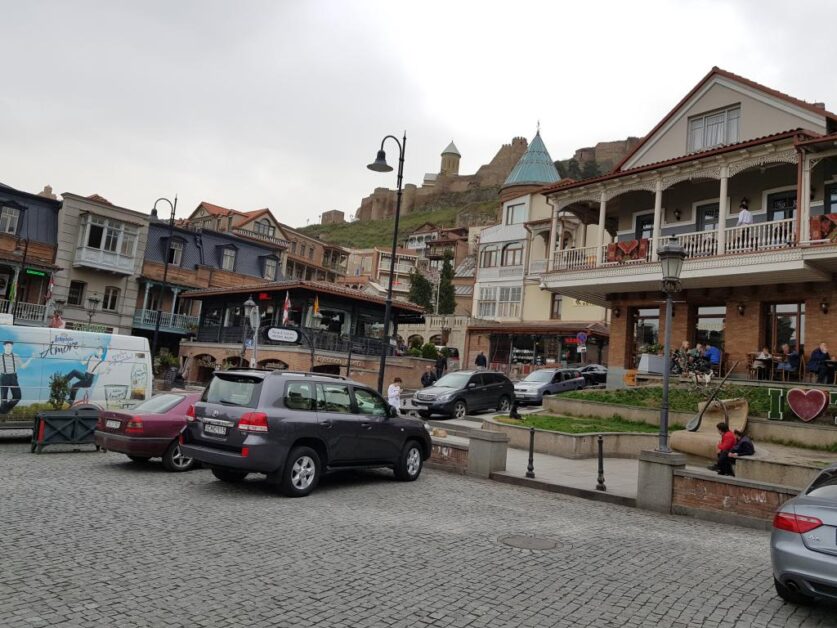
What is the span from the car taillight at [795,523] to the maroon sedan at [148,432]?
859cm

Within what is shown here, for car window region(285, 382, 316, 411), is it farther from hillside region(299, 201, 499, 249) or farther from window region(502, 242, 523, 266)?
hillside region(299, 201, 499, 249)

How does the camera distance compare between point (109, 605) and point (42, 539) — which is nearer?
point (109, 605)

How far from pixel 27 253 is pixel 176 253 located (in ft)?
31.9

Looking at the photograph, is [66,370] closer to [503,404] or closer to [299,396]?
[299,396]

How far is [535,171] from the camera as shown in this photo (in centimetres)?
5434

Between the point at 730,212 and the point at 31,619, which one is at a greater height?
the point at 730,212

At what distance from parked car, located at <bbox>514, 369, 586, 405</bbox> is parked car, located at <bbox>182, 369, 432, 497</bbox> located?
15308mm

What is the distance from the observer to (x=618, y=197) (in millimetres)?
26719

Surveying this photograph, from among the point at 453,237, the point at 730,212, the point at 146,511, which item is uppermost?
the point at 453,237

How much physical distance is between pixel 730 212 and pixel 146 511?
22353 millimetres

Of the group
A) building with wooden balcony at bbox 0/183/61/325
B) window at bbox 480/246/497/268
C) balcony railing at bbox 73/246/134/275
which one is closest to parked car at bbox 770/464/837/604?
building with wooden balcony at bbox 0/183/61/325

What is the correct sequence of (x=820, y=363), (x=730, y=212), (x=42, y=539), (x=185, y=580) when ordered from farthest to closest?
(x=730, y=212), (x=820, y=363), (x=42, y=539), (x=185, y=580)

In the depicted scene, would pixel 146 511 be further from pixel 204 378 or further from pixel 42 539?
pixel 204 378

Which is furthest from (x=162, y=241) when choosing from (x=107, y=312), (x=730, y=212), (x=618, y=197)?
(x=730, y=212)
